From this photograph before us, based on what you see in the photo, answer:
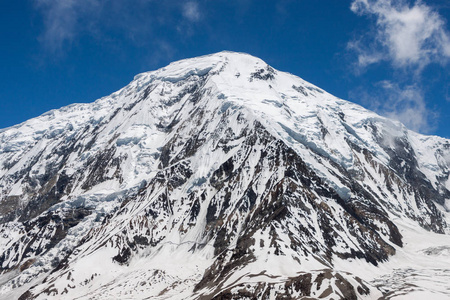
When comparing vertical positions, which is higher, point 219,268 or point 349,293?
point 219,268

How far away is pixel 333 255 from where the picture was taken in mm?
194000

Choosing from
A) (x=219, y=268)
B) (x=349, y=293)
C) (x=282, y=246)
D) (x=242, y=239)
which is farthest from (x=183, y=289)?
(x=349, y=293)

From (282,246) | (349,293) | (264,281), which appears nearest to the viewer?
(349,293)

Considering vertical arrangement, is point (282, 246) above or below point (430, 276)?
above

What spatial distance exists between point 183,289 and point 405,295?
A: 3366 inches

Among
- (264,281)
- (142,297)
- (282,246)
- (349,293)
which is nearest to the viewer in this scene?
(349,293)

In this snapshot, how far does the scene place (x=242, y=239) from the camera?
19200cm

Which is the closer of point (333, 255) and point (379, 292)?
point (379, 292)

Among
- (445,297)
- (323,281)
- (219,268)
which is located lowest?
(445,297)

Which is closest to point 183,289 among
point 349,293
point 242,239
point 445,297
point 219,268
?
point 219,268

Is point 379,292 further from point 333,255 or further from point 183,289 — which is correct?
point 183,289

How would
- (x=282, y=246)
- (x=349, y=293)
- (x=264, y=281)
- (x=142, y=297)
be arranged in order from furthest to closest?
(x=142, y=297) → (x=282, y=246) → (x=264, y=281) → (x=349, y=293)

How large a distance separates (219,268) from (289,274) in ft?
121

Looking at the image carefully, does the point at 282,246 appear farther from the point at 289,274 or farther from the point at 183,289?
the point at 183,289
